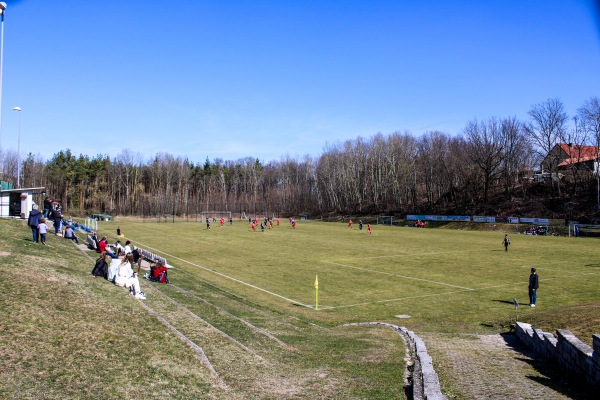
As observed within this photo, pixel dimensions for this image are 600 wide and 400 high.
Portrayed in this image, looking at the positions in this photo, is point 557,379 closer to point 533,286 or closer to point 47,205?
point 533,286

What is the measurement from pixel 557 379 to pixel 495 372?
1.27 meters

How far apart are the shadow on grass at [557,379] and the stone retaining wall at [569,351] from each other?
13 cm

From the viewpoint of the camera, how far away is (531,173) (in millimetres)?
107750

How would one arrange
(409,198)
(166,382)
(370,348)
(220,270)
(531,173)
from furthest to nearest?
(409,198) → (531,173) → (220,270) → (370,348) → (166,382)

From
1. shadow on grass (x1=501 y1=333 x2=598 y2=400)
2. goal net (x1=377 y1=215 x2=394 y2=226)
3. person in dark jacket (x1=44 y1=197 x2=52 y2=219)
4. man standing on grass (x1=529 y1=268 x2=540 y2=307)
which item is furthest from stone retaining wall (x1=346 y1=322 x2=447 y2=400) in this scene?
goal net (x1=377 y1=215 x2=394 y2=226)

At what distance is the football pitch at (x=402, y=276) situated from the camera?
22391 mm

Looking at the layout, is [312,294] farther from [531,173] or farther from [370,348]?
[531,173]

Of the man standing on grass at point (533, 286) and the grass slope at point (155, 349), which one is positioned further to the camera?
the man standing on grass at point (533, 286)

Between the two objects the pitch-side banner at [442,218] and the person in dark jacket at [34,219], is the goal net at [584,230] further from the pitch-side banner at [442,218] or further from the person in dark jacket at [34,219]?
the person in dark jacket at [34,219]

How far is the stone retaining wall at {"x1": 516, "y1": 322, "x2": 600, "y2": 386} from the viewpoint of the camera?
955 centimetres

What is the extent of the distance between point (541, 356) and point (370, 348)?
178 inches

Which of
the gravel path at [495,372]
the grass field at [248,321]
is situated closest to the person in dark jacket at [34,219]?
the grass field at [248,321]

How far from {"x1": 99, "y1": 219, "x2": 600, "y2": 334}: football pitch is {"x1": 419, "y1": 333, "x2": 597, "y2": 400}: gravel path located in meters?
2.54

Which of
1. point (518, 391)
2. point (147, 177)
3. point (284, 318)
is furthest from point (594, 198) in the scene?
point (147, 177)
